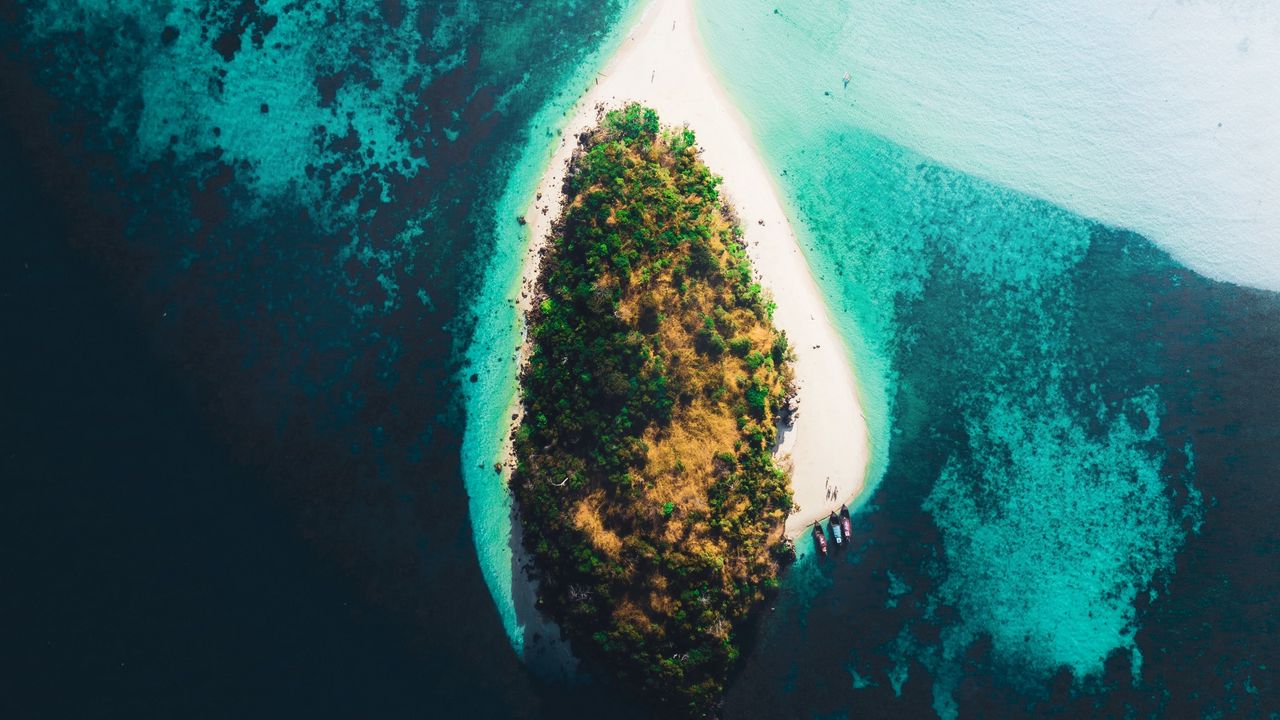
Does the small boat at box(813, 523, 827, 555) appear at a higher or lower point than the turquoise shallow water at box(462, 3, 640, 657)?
lower

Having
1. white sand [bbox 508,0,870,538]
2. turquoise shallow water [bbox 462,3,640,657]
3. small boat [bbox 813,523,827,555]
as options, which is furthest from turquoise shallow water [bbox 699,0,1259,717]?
turquoise shallow water [bbox 462,3,640,657]

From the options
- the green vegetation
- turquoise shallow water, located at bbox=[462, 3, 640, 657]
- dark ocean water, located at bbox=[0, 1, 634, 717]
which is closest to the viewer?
the green vegetation

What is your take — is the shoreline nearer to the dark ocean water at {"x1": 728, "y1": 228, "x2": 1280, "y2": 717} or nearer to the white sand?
the white sand

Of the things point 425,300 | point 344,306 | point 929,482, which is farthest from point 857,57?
point 344,306

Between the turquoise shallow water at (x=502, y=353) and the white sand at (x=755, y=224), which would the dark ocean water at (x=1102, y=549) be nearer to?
the white sand at (x=755, y=224)

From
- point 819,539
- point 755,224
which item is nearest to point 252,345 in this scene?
point 755,224

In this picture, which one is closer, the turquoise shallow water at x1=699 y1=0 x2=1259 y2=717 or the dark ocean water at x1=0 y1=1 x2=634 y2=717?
the dark ocean water at x1=0 y1=1 x2=634 y2=717

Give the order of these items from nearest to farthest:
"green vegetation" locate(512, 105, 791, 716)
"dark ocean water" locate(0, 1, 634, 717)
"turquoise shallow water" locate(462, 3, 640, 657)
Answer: "green vegetation" locate(512, 105, 791, 716) → "dark ocean water" locate(0, 1, 634, 717) → "turquoise shallow water" locate(462, 3, 640, 657)
